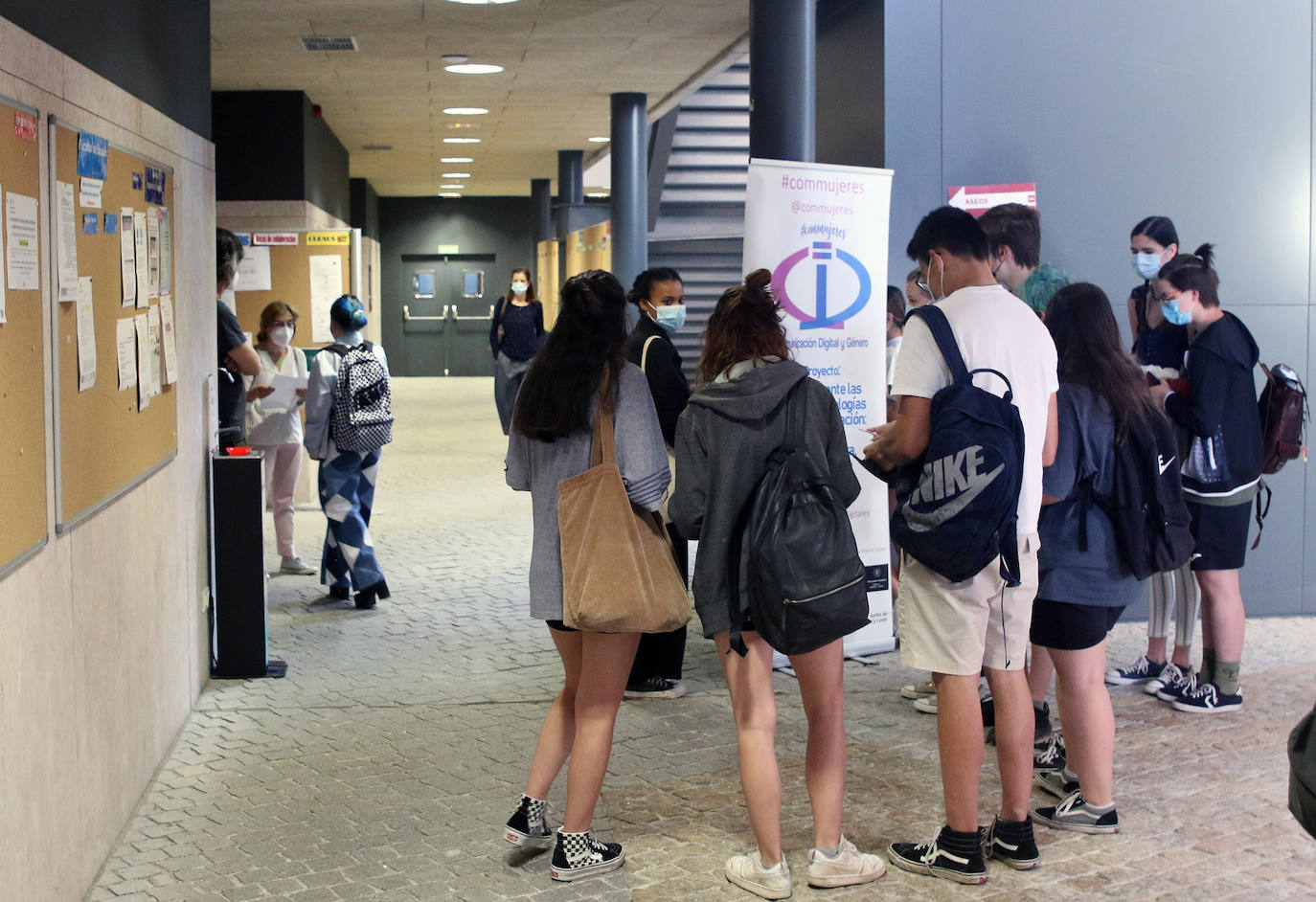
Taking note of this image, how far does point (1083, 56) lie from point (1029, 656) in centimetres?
324

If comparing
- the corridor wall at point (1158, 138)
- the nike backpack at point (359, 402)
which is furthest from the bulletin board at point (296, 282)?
the corridor wall at point (1158, 138)

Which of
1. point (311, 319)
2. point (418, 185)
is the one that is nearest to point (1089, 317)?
point (311, 319)

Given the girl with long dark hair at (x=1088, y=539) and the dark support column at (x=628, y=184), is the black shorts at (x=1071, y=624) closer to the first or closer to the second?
the girl with long dark hair at (x=1088, y=539)

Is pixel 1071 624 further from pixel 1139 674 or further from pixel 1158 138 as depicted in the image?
pixel 1158 138

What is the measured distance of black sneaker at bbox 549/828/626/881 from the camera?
369 cm

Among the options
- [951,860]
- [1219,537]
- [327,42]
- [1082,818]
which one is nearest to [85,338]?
[951,860]

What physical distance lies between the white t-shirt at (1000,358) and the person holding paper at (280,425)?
17.1 feet

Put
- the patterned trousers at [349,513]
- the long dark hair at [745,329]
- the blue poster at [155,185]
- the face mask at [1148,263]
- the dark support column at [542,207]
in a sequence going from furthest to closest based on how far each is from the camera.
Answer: the dark support column at [542,207] < the patterned trousers at [349,513] < the face mask at [1148,263] < the blue poster at [155,185] < the long dark hair at [745,329]

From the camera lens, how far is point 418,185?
26.2 m

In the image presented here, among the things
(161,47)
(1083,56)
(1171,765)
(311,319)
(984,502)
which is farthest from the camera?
(311,319)

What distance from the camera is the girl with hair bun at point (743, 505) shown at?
3434mm

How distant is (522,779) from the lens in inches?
177

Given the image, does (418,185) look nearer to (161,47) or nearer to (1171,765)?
(161,47)

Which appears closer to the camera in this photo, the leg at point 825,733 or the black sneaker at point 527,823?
the leg at point 825,733
